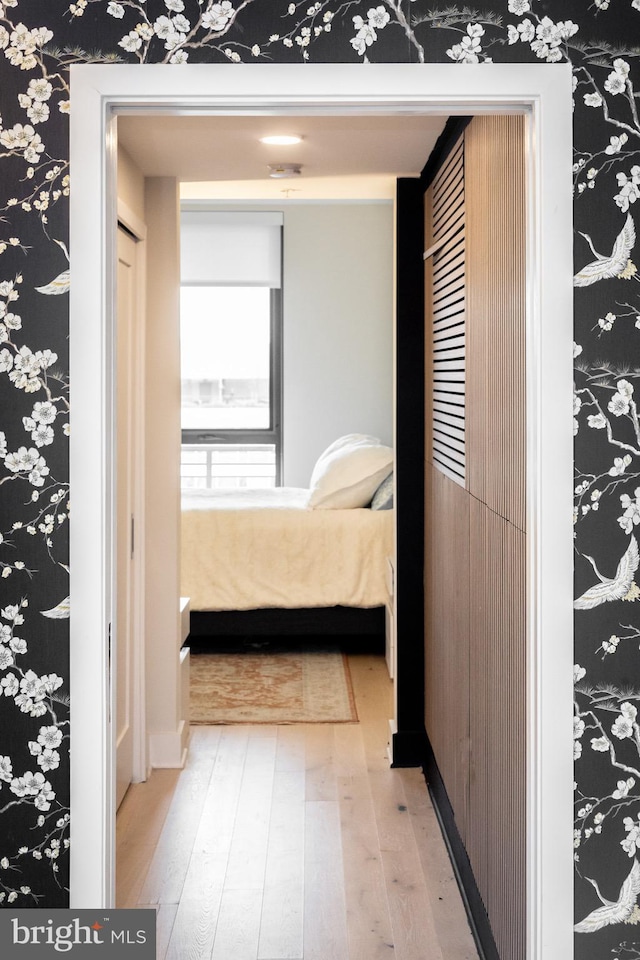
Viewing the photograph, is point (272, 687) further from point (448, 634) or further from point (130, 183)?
point (130, 183)

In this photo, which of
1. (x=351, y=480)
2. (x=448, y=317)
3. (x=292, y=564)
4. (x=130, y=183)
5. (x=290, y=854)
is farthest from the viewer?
(x=351, y=480)

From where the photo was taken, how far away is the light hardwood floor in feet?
9.12

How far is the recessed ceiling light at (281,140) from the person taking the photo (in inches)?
129

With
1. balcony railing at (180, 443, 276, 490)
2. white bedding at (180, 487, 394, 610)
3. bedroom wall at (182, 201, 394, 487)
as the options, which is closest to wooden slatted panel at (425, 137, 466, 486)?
white bedding at (180, 487, 394, 610)

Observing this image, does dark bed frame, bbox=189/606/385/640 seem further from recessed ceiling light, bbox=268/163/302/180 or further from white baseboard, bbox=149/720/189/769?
recessed ceiling light, bbox=268/163/302/180

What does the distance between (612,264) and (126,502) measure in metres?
2.31

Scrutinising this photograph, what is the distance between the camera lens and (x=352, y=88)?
196cm

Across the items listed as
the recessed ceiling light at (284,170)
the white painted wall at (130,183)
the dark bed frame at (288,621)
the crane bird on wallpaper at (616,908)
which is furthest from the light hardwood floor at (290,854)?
the recessed ceiling light at (284,170)

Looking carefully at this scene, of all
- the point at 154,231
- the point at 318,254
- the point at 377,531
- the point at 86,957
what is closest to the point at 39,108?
the point at 86,957

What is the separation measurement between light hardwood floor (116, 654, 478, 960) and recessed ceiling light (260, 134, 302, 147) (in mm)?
2336

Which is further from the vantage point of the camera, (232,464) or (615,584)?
(232,464)

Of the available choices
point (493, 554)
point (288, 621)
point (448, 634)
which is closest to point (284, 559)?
point (288, 621)

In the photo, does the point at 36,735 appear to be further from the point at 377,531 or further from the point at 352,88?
the point at 377,531

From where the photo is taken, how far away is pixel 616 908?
2.02 metres
